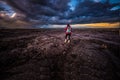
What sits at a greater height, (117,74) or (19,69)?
(19,69)

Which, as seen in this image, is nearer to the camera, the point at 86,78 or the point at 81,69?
the point at 86,78

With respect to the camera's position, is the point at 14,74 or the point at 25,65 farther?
the point at 25,65

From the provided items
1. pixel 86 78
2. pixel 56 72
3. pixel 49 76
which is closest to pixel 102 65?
Result: pixel 86 78

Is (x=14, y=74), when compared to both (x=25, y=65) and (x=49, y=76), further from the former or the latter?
(x=49, y=76)

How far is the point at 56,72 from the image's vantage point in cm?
420

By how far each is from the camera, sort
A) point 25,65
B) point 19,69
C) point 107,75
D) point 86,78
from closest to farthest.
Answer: point 86,78
point 107,75
point 19,69
point 25,65

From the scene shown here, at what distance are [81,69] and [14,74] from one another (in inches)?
124

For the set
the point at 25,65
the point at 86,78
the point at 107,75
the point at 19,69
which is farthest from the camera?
the point at 25,65

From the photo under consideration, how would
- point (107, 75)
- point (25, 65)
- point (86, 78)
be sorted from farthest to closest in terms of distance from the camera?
point (25, 65), point (107, 75), point (86, 78)

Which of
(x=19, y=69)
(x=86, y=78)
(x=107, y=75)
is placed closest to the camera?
(x=86, y=78)

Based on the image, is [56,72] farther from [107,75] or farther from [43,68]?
[107,75]

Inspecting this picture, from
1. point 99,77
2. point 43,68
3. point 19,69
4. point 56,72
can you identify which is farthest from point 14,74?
point 99,77

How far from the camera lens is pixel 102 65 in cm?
496

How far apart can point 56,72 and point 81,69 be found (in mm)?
1279
